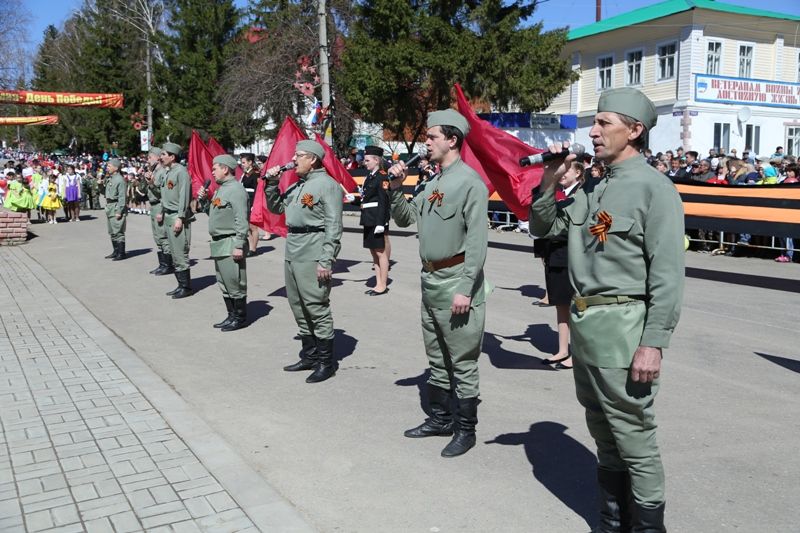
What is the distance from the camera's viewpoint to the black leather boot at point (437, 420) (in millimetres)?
5297

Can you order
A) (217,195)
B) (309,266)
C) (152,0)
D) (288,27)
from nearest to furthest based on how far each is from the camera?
(309,266) → (217,195) → (288,27) → (152,0)

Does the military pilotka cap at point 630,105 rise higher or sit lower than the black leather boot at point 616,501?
higher

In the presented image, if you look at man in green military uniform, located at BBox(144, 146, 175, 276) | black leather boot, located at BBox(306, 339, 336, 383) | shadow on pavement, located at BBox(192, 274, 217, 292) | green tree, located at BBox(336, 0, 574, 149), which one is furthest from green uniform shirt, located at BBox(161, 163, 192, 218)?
green tree, located at BBox(336, 0, 574, 149)

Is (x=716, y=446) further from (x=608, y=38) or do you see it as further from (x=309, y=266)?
(x=608, y=38)

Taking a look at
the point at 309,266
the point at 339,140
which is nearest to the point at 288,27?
the point at 339,140

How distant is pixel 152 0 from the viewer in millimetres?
50719

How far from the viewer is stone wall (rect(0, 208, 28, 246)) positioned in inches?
745

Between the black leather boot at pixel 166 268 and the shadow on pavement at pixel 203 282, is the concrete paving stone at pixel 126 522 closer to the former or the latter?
the shadow on pavement at pixel 203 282

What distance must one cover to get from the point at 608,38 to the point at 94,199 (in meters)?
25.2

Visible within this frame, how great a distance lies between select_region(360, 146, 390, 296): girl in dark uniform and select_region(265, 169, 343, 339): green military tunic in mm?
3930

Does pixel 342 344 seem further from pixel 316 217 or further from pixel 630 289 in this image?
pixel 630 289

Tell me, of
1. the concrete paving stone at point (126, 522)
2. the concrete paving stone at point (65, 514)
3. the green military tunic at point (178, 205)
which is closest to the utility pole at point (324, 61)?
the green military tunic at point (178, 205)

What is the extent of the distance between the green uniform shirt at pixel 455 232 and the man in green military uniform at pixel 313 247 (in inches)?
74.7

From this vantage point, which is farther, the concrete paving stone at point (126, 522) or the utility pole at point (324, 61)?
the utility pole at point (324, 61)
